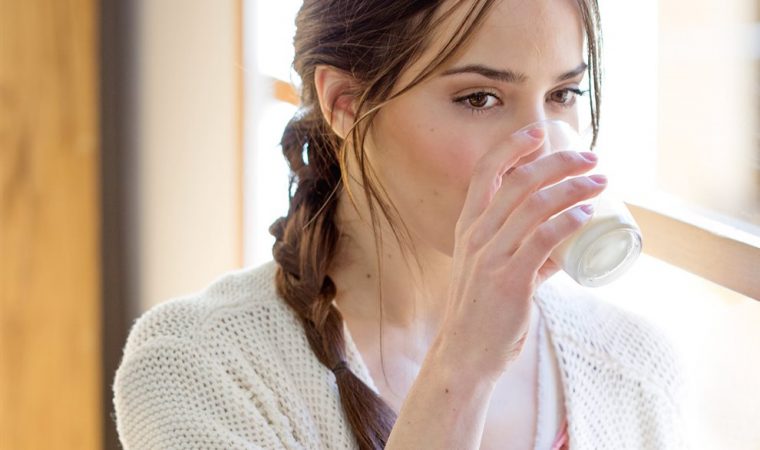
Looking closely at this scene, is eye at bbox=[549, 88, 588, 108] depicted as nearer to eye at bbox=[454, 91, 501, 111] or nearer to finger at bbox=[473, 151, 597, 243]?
eye at bbox=[454, 91, 501, 111]

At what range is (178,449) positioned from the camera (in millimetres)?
1068

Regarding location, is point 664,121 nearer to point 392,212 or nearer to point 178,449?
point 392,212

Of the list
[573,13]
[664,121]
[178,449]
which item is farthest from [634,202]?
[178,449]

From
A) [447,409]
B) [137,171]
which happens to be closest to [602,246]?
[447,409]

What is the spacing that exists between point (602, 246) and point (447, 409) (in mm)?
214

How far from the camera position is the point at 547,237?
2.81ft

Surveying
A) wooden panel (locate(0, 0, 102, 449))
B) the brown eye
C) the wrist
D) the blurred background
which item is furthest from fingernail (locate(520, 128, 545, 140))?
wooden panel (locate(0, 0, 102, 449))

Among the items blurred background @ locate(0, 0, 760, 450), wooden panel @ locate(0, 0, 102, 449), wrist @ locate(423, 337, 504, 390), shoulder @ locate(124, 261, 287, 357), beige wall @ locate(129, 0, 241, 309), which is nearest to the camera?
wrist @ locate(423, 337, 504, 390)

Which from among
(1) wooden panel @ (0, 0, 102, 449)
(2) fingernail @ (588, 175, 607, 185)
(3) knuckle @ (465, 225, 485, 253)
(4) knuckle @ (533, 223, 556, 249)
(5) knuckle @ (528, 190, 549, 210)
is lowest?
(1) wooden panel @ (0, 0, 102, 449)

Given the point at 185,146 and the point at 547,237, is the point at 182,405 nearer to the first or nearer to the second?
the point at 547,237

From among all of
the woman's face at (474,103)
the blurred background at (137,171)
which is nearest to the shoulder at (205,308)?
the woman's face at (474,103)

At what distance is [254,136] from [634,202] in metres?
0.91

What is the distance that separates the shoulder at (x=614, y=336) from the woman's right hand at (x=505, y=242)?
0.30 meters

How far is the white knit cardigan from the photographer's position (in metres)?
1.10
